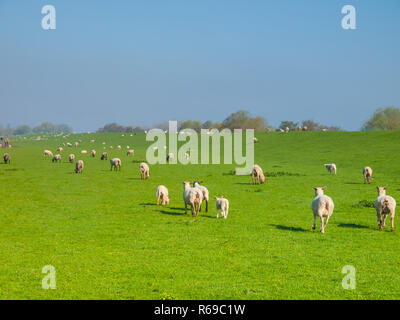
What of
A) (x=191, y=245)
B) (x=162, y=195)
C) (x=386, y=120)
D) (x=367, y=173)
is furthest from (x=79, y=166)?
(x=386, y=120)

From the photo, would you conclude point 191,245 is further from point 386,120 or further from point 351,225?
point 386,120

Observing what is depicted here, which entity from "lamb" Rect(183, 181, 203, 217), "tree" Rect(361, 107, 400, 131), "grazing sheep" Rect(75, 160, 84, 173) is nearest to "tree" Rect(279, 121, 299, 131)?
"tree" Rect(361, 107, 400, 131)

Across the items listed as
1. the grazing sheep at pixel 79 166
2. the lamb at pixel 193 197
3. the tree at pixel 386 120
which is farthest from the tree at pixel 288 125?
the lamb at pixel 193 197

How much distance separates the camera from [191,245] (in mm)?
15250

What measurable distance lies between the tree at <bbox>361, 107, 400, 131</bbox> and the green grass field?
80606 millimetres

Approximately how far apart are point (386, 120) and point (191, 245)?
105 metres

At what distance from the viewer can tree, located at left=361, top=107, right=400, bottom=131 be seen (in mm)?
103037

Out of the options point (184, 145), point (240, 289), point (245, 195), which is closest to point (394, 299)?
point (240, 289)

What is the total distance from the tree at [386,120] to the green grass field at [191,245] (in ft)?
264

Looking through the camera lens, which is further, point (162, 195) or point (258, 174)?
point (258, 174)

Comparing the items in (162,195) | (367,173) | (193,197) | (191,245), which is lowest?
(191,245)

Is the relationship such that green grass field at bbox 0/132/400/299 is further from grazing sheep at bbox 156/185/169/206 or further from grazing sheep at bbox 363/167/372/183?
grazing sheep at bbox 363/167/372/183

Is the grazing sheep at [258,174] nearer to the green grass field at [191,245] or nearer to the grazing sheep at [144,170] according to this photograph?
the green grass field at [191,245]
